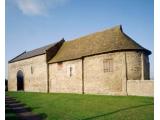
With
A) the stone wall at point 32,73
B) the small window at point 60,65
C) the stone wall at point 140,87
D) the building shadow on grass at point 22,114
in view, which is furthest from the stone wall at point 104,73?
the building shadow on grass at point 22,114

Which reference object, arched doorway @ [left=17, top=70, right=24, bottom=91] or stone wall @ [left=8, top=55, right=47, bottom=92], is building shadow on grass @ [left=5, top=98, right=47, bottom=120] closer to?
stone wall @ [left=8, top=55, right=47, bottom=92]

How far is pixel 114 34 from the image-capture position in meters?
19.5

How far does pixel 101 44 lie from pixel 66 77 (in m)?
5.65

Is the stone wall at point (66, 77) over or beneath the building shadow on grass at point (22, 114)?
over

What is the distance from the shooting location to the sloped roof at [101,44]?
57.9 feet

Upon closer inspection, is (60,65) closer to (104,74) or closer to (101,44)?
(101,44)

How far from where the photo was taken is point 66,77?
2216 centimetres

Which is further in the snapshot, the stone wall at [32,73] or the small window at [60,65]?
the stone wall at [32,73]

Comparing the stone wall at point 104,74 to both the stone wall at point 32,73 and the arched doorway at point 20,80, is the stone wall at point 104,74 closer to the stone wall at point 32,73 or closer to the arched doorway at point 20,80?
the stone wall at point 32,73

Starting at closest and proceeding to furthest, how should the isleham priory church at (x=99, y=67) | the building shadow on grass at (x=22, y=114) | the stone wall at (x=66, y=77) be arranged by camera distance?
the building shadow on grass at (x=22, y=114), the isleham priory church at (x=99, y=67), the stone wall at (x=66, y=77)

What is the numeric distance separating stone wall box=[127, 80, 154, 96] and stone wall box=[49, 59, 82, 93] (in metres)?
5.37

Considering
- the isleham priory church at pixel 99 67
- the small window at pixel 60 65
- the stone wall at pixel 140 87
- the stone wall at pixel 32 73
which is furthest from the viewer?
the stone wall at pixel 32 73

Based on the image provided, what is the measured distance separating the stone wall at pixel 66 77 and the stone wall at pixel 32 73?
1645 millimetres
